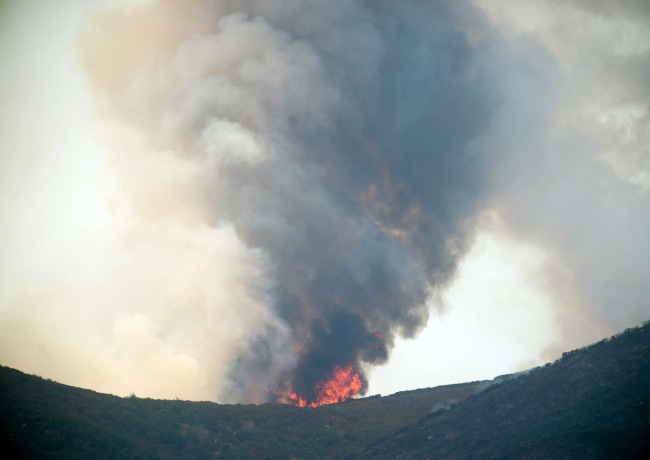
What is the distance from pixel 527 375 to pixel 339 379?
36.8 meters

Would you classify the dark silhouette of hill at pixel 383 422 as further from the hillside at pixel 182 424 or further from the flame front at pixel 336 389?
the flame front at pixel 336 389

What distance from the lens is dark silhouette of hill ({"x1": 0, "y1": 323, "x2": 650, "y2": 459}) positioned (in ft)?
141

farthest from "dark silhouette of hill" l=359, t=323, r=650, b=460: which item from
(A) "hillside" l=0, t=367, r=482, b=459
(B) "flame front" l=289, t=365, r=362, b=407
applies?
(B) "flame front" l=289, t=365, r=362, b=407

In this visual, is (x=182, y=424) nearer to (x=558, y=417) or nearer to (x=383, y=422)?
(x=383, y=422)

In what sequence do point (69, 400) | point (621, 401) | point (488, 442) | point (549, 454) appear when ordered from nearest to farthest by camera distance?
point (549, 454) → point (621, 401) → point (488, 442) → point (69, 400)

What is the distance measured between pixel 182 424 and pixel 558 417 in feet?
135

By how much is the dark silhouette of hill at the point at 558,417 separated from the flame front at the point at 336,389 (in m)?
29.1

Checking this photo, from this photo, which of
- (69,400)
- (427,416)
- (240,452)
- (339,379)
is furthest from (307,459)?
(339,379)

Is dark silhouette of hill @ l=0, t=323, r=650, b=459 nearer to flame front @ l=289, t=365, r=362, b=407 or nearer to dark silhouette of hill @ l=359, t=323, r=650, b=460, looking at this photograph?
dark silhouette of hill @ l=359, t=323, r=650, b=460

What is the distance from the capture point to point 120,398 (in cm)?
6506

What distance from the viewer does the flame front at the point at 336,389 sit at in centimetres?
9062

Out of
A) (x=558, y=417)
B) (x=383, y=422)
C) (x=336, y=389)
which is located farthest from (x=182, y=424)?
(x=558, y=417)

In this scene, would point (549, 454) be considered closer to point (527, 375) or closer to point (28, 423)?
point (527, 375)

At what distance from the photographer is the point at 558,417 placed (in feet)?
162
